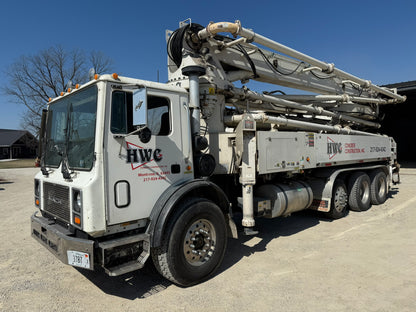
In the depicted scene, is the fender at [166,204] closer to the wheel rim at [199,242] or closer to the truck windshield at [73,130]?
the wheel rim at [199,242]

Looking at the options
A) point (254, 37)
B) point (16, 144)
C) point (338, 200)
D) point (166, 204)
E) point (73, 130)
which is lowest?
point (338, 200)

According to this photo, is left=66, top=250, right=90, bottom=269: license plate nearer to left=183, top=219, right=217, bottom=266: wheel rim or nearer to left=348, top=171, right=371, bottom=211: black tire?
left=183, top=219, right=217, bottom=266: wheel rim

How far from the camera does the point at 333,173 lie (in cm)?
650

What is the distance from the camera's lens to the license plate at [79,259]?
2976 mm

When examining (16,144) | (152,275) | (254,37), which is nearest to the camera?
(152,275)

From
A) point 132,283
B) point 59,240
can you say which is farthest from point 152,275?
point 59,240

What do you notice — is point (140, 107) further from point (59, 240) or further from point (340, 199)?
point (340, 199)

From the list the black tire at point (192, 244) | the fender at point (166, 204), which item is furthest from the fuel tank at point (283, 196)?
the fender at point (166, 204)

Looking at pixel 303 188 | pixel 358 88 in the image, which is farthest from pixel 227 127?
pixel 358 88

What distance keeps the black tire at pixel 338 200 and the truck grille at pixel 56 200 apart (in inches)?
217

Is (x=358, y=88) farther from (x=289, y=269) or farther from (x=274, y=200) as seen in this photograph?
(x=289, y=269)

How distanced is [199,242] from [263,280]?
956mm

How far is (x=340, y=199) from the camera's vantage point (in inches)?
265

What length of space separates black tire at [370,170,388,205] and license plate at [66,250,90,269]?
7.60 metres
